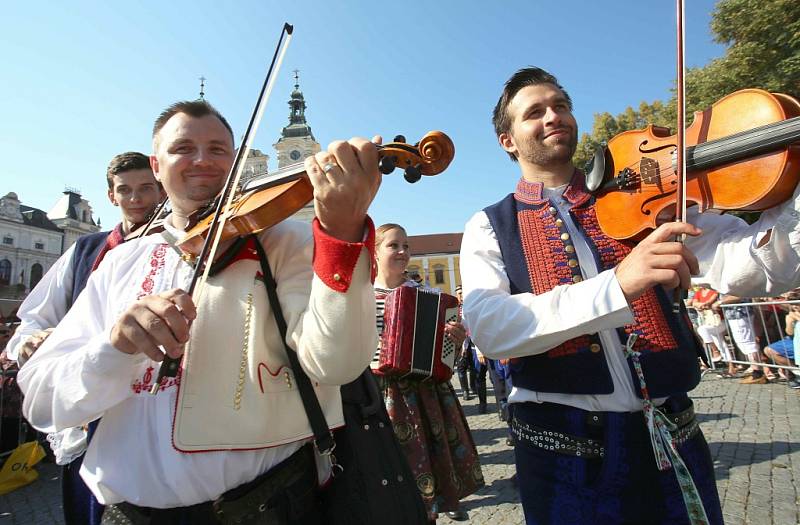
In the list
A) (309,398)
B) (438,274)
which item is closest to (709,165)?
(309,398)

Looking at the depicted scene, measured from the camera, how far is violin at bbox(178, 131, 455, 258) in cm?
127

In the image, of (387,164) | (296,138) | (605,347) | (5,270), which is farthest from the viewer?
(296,138)

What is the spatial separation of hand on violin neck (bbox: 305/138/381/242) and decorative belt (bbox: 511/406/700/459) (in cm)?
110

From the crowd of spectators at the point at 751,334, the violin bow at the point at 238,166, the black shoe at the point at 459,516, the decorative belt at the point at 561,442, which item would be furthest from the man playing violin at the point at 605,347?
the crowd of spectators at the point at 751,334

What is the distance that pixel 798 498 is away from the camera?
3650mm

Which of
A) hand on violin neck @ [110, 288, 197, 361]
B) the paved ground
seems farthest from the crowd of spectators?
hand on violin neck @ [110, 288, 197, 361]

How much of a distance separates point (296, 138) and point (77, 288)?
54.4 m

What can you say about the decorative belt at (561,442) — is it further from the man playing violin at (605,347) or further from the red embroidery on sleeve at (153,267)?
the red embroidery on sleeve at (153,267)

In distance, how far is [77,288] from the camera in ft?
8.55

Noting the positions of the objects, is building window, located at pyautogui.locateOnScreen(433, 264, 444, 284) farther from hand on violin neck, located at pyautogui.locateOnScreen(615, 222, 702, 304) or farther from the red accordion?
hand on violin neck, located at pyautogui.locateOnScreen(615, 222, 702, 304)

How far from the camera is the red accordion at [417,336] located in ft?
11.3

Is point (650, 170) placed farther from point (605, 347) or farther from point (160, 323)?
point (160, 323)

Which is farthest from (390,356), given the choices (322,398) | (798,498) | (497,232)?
(798,498)

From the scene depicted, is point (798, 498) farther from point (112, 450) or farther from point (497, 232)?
point (112, 450)
